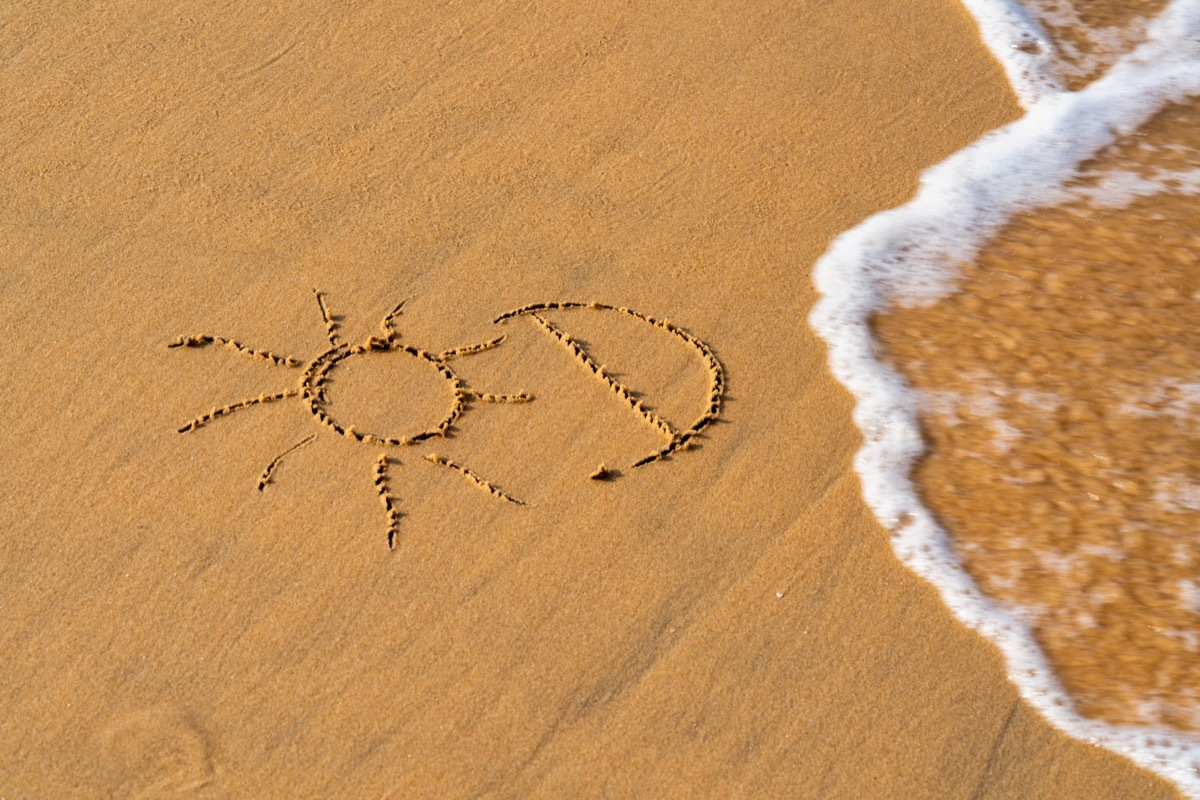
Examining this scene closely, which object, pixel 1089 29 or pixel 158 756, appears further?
pixel 1089 29

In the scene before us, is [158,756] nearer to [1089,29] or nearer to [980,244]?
[980,244]

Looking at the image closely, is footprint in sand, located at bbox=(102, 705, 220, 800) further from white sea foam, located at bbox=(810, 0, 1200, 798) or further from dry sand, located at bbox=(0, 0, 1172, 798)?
white sea foam, located at bbox=(810, 0, 1200, 798)

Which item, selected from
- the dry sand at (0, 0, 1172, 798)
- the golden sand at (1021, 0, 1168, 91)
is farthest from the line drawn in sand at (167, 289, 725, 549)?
the golden sand at (1021, 0, 1168, 91)

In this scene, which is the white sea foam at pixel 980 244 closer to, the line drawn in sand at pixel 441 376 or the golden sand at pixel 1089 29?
the golden sand at pixel 1089 29

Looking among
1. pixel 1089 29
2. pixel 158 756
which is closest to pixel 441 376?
pixel 158 756

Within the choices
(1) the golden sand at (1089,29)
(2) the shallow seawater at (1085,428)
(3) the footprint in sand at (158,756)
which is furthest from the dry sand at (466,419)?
(1) the golden sand at (1089,29)
